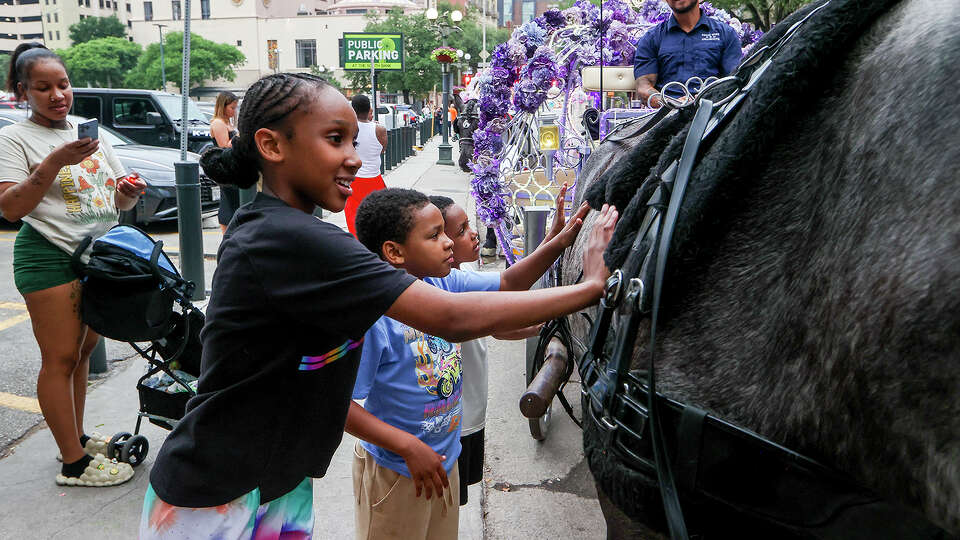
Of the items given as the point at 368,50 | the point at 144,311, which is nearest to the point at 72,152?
the point at 144,311

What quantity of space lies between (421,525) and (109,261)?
6.39 feet

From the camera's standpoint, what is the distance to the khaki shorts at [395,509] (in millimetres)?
2193

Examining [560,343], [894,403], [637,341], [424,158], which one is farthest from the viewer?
[424,158]

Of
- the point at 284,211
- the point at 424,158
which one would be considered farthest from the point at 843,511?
the point at 424,158

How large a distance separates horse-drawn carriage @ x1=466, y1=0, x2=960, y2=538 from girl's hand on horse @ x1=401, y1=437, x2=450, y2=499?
501 mm

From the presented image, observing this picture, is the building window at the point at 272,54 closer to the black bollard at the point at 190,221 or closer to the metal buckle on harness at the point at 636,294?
the black bollard at the point at 190,221

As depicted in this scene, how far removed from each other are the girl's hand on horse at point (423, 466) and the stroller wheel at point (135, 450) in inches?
90.1

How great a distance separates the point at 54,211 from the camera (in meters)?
3.24

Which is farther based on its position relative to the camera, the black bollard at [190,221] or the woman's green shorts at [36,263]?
the black bollard at [190,221]

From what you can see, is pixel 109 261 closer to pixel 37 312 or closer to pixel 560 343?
pixel 37 312

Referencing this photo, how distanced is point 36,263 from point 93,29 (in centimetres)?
9547

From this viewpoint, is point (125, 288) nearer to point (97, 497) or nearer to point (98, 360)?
point (97, 497)

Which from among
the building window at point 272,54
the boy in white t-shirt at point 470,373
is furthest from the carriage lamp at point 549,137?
the building window at point 272,54

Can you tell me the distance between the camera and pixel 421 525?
2215 mm
